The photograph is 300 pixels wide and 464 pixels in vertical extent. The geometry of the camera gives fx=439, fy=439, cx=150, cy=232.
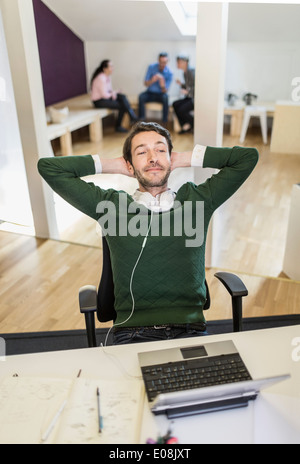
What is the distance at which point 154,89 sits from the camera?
250 inches

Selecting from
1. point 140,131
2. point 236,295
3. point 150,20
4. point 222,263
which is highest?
point 150,20

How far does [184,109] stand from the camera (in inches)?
217

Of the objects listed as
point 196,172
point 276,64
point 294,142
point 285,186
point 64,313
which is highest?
point 276,64

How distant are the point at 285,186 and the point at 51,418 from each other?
9.10 feet

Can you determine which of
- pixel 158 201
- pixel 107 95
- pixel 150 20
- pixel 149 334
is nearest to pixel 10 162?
pixel 158 201

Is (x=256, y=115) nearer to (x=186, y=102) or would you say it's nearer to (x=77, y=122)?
(x=186, y=102)

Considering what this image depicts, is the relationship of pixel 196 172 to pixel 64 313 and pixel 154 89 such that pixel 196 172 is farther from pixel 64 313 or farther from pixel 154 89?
pixel 154 89

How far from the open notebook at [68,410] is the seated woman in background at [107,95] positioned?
5184mm

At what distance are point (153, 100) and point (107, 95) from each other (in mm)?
685

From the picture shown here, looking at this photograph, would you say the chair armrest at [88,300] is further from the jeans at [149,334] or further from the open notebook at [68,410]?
the open notebook at [68,410]

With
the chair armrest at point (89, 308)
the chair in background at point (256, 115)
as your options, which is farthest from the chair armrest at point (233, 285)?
the chair in background at point (256, 115)

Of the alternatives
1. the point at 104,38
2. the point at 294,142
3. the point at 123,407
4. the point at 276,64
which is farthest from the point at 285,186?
the point at 104,38

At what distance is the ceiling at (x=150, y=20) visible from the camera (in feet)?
8.40

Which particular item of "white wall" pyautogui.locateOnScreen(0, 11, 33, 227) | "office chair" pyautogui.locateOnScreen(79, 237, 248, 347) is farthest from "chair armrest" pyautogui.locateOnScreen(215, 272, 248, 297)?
"white wall" pyautogui.locateOnScreen(0, 11, 33, 227)
